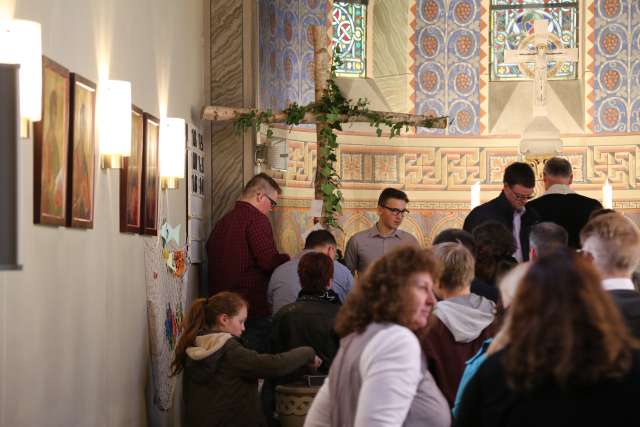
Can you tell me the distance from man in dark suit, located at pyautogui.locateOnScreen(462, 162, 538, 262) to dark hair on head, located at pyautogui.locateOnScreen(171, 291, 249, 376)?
6.39 feet

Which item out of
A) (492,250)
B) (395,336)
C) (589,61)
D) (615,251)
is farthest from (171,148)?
(589,61)

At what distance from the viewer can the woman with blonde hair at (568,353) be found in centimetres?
238

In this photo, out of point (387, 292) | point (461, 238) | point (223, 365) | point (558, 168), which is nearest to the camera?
point (387, 292)

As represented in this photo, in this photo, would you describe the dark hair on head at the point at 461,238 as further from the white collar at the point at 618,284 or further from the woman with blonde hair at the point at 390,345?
the woman with blonde hair at the point at 390,345

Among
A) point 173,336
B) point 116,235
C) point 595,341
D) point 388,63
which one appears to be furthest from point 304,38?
point 595,341

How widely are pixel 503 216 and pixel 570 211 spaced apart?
40 centimetres

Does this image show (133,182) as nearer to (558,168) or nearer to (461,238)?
(461,238)

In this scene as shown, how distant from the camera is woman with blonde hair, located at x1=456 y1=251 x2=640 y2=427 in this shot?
2375mm

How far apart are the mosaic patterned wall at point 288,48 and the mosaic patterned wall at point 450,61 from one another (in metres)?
1.40

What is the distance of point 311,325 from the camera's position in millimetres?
6016

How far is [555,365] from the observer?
2.38 metres

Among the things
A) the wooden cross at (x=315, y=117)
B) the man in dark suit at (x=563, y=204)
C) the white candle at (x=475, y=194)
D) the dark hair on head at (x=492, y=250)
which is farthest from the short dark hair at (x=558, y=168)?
the white candle at (x=475, y=194)

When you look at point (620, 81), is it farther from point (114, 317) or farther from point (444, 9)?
point (114, 317)

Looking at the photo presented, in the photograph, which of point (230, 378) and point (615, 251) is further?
point (230, 378)
